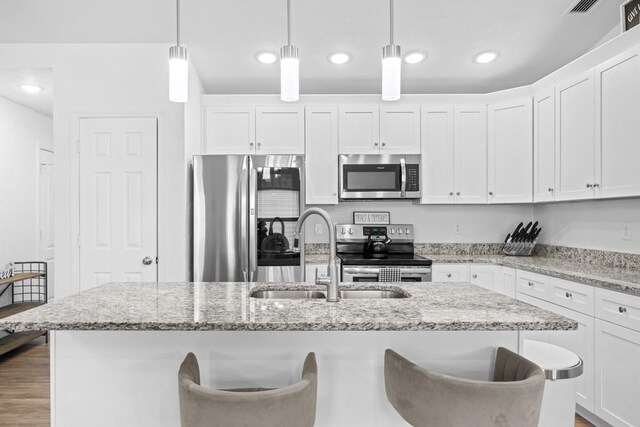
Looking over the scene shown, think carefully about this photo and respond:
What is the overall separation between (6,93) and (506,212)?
207 inches

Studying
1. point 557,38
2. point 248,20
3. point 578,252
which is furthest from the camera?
point 578,252

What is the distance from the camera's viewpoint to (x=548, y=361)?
1463mm

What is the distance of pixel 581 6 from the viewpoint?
8.72 ft

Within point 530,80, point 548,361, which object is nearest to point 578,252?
point 530,80

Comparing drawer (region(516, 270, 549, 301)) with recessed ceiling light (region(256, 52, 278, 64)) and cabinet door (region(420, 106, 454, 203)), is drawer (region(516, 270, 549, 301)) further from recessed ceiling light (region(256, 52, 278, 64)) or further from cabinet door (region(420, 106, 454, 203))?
recessed ceiling light (region(256, 52, 278, 64))

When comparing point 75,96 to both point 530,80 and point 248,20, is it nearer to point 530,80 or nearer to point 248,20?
point 248,20

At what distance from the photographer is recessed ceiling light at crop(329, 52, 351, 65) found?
3.30 meters

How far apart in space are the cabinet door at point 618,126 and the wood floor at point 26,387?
1.53 m

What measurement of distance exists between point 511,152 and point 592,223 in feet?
2.99

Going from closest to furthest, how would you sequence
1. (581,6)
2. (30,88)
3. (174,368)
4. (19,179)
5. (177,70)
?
(174,368), (177,70), (581,6), (30,88), (19,179)

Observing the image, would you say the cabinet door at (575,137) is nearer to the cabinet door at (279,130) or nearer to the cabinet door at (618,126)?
the cabinet door at (618,126)

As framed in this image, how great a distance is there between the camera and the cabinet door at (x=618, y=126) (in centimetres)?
242

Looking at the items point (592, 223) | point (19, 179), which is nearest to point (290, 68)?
point (592, 223)

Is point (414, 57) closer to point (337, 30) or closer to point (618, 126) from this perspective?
point (337, 30)
